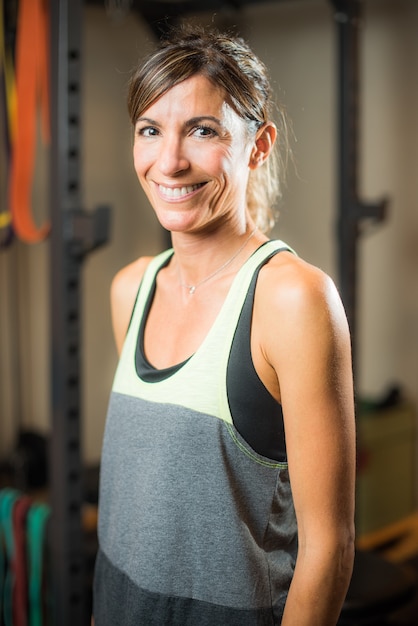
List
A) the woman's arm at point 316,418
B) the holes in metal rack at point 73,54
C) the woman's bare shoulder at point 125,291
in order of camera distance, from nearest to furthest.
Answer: the woman's arm at point 316,418 < the woman's bare shoulder at point 125,291 < the holes in metal rack at point 73,54

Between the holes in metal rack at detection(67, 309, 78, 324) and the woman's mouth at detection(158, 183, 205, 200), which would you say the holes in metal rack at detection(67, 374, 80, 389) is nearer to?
the holes in metal rack at detection(67, 309, 78, 324)

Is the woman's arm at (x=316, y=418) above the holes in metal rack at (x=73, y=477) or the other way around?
above

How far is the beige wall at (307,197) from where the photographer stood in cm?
309

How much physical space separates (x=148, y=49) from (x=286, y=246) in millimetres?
223

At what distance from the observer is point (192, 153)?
687 mm

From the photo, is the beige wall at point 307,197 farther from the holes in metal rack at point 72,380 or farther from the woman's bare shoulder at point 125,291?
the woman's bare shoulder at point 125,291

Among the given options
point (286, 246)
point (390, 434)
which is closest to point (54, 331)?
point (286, 246)

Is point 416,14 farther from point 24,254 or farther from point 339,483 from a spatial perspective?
point 339,483

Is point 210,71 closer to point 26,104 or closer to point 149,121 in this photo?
point 149,121

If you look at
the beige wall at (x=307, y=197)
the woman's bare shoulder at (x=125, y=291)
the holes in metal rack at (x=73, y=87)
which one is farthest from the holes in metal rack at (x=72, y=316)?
the beige wall at (x=307, y=197)

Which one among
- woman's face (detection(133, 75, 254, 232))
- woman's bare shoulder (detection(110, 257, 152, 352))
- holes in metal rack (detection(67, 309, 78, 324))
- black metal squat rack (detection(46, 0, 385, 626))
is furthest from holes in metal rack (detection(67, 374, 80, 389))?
woman's face (detection(133, 75, 254, 232))

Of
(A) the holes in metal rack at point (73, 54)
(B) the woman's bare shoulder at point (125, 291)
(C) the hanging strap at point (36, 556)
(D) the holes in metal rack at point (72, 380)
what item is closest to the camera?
(B) the woman's bare shoulder at point (125, 291)

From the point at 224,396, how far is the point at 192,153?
22 cm

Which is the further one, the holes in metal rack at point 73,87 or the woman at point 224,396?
the holes in metal rack at point 73,87
